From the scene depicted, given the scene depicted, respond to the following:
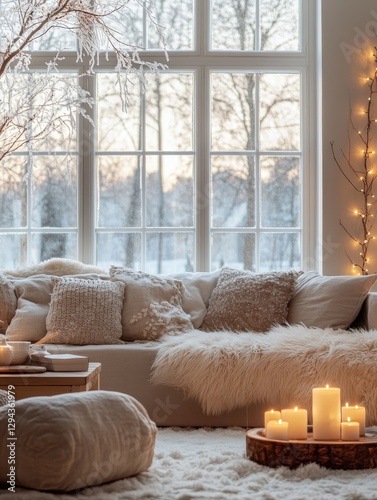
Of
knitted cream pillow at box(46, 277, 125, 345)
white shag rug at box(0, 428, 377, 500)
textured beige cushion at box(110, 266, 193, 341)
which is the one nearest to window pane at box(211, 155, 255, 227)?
textured beige cushion at box(110, 266, 193, 341)

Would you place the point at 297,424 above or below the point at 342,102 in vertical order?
below

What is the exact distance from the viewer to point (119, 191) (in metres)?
5.59

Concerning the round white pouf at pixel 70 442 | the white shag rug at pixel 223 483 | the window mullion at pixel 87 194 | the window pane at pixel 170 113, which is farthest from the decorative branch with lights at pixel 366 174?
the round white pouf at pixel 70 442

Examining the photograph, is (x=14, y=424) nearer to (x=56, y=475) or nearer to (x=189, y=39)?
(x=56, y=475)

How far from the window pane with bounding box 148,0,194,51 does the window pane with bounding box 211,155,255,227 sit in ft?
2.58

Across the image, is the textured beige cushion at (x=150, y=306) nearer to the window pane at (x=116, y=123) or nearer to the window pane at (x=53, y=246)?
the window pane at (x=53, y=246)

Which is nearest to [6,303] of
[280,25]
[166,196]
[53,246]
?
[53,246]

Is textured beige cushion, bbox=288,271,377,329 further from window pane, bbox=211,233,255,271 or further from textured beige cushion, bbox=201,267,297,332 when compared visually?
window pane, bbox=211,233,255,271

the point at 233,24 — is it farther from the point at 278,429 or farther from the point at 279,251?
the point at 278,429

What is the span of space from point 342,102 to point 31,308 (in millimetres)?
2337

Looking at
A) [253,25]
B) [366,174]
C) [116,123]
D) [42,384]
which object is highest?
[253,25]

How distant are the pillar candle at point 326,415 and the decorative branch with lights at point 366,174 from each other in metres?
2.51

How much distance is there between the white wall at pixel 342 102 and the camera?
539 cm

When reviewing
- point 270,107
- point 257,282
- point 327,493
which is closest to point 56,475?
point 327,493
